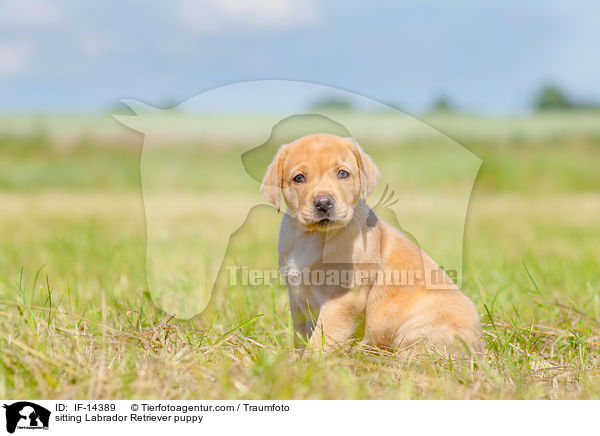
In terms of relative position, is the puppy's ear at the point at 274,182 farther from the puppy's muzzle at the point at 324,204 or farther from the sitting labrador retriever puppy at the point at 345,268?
the puppy's muzzle at the point at 324,204

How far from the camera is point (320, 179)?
12.2ft

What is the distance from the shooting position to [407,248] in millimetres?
4113

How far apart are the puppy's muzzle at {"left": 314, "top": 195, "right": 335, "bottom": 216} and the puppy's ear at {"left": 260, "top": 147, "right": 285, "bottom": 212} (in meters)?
0.32

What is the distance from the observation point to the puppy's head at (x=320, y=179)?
11.9 ft

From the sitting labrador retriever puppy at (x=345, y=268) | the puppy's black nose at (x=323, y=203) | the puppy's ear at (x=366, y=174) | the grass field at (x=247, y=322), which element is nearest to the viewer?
the grass field at (x=247, y=322)

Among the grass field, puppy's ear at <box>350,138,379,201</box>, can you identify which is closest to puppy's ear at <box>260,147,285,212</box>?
puppy's ear at <box>350,138,379,201</box>

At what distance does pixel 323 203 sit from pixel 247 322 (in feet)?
2.58
